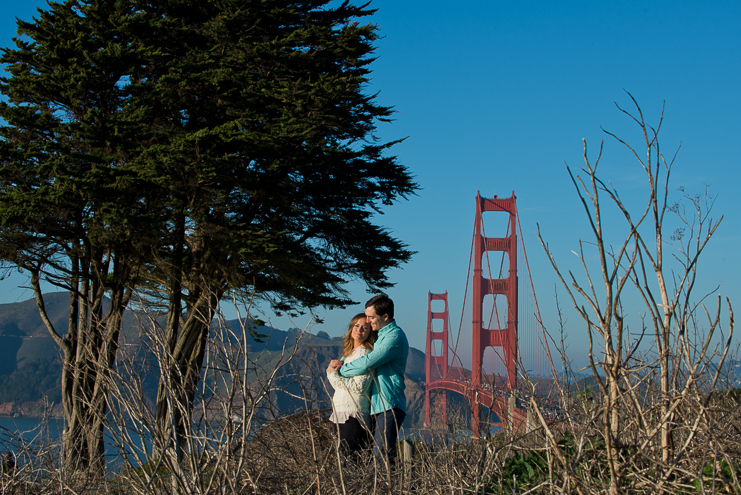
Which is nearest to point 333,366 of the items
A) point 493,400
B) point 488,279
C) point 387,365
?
point 387,365

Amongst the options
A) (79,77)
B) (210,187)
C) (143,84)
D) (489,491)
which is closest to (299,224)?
(210,187)

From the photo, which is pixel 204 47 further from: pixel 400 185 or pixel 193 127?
pixel 400 185

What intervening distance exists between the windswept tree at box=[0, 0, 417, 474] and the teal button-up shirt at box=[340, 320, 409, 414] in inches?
171

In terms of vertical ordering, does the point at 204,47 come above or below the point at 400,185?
above

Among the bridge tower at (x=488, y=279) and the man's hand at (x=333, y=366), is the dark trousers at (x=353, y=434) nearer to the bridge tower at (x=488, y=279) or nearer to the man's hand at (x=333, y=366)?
the man's hand at (x=333, y=366)

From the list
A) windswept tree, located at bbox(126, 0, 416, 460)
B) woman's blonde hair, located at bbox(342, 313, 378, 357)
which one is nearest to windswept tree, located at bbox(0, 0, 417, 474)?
windswept tree, located at bbox(126, 0, 416, 460)

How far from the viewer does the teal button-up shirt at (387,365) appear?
8.79 ft

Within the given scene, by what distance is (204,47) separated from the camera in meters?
8.49

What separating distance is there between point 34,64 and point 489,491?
27.9 ft

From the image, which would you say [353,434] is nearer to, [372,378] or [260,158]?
[372,378]

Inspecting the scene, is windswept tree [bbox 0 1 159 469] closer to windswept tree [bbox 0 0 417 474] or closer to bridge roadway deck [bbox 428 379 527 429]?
windswept tree [bbox 0 0 417 474]

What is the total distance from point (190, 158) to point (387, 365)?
16.2 feet

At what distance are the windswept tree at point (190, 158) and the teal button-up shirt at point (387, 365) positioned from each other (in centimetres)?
435

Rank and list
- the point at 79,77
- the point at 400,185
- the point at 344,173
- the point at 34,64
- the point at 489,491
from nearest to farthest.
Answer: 1. the point at 489,491
2. the point at 79,77
3. the point at 34,64
4. the point at 344,173
5. the point at 400,185
